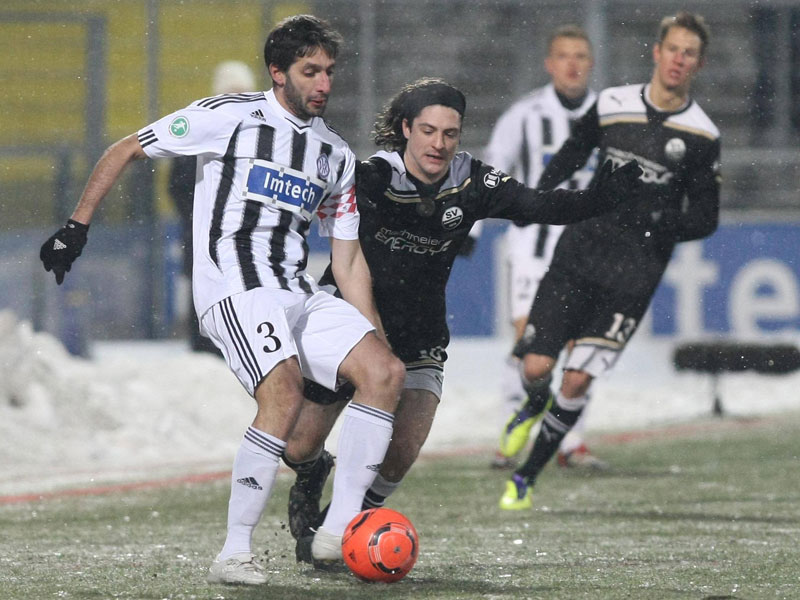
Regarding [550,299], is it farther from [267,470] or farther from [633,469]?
[267,470]

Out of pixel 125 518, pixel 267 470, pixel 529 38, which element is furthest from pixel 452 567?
pixel 529 38

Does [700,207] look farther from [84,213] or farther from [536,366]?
[84,213]

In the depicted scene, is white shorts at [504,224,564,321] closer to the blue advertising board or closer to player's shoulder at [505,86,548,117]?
player's shoulder at [505,86,548,117]

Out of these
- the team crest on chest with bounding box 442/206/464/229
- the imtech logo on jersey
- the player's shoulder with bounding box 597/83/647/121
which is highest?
the player's shoulder with bounding box 597/83/647/121

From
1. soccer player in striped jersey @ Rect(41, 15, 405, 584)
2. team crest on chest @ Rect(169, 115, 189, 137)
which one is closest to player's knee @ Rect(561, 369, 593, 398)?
soccer player in striped jersey @ Rect(41, 15, 405, 584)

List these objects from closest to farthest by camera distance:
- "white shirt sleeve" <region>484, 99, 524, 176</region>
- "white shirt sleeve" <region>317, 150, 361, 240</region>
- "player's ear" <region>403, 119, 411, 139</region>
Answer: "white shirt sleeve" <region>317, 150, 361, 240</region> → "player's ear" <region>403, 119, 411, 139</region> → "white shirt sleeve" <region>484, 99, 524, 176</region>

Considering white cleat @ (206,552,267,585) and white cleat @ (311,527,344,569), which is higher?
white cleat @ (311,527,344,569)

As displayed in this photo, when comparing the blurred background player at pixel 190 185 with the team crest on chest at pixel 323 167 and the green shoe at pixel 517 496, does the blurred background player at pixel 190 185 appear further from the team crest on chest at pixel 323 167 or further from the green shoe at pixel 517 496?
the team crest on chest at pixel 323 167

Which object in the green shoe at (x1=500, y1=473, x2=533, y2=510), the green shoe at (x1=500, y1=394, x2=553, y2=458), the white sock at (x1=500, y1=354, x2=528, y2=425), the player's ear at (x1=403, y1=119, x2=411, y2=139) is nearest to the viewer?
the player's ear at (x1=403, y1=119, x2=411, y2=139)

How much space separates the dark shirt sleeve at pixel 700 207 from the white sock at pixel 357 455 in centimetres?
290

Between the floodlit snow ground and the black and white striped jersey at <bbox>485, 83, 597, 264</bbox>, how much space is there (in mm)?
2250

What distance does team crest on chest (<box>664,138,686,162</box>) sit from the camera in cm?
755

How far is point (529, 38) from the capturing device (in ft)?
50.4

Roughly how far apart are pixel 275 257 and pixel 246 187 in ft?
0.82
